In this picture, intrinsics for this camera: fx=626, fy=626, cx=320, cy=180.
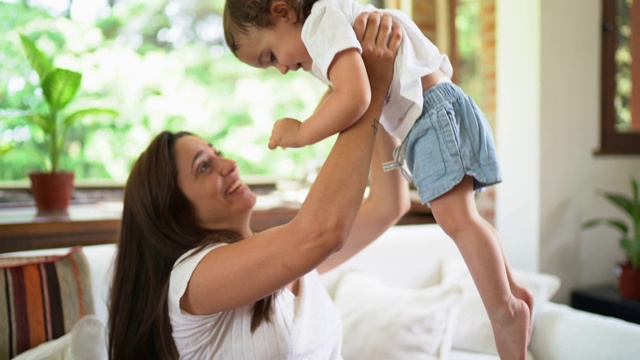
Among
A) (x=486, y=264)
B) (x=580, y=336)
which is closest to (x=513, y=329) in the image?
(x=486, y=264)

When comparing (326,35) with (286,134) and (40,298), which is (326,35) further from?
(40,298)

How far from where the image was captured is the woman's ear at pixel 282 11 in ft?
4.06

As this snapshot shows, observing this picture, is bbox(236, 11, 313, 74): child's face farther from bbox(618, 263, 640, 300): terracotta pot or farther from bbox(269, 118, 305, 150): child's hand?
bbox(618, 263, 640, 300): terracotta pot

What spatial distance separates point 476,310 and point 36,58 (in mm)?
1906

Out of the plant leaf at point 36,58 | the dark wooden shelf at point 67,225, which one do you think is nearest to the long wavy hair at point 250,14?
the dark wooden shelf at point 67,225

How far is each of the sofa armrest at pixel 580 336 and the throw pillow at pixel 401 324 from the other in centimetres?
39

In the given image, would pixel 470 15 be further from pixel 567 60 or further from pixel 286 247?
pixel 286 247

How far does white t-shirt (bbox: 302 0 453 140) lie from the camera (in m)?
1.13

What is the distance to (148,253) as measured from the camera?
4.71 feet

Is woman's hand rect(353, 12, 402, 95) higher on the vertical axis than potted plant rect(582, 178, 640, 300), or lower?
higher

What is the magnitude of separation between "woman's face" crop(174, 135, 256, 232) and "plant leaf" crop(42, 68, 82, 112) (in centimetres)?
103

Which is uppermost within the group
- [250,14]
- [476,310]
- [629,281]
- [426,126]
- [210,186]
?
[250,14]

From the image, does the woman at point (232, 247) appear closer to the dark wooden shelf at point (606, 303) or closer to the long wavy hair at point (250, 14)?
the long wavy hair at point (250, 14)

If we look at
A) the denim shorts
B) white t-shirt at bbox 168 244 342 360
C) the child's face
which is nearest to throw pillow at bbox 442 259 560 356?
white t-shirt at bbox 168 244 342 360
